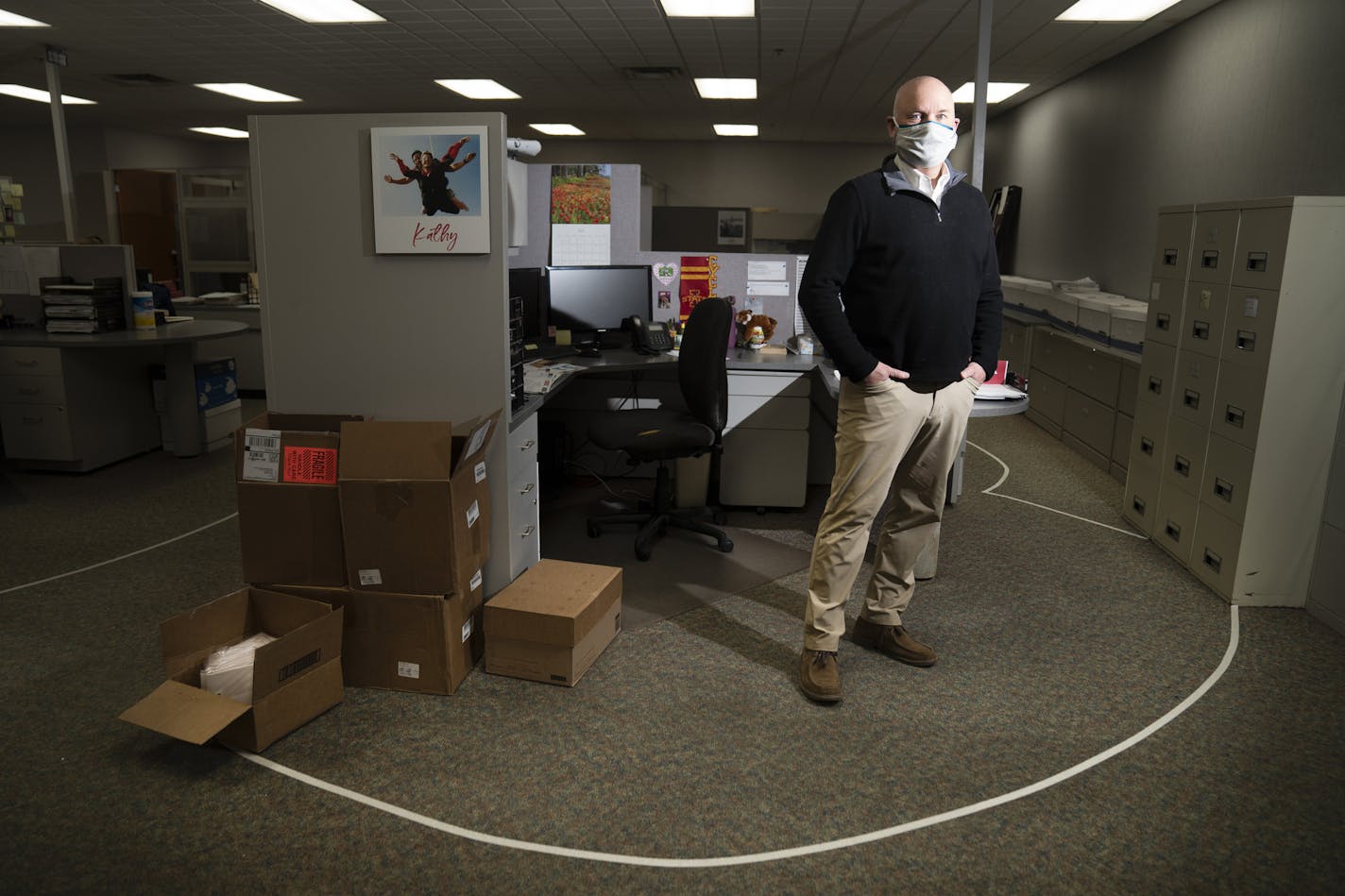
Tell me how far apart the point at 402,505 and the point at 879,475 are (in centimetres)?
117

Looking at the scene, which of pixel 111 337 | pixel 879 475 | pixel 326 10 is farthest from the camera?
pixel 326 10

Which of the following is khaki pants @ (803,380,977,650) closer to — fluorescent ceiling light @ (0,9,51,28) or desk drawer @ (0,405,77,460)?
desk drawer @ (0,405,77,460)

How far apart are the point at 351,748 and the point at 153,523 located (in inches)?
84.7

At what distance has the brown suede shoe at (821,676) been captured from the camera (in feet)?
7.48

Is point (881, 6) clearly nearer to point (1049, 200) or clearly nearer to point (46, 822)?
point (1049, 200)

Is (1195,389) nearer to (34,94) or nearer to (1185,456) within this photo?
(1185,456)

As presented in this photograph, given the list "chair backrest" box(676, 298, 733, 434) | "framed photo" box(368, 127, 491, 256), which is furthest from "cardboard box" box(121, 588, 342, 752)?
"chair backrest" box(676, 298, 733, 434)

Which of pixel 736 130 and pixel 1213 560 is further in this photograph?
pixel 736 130

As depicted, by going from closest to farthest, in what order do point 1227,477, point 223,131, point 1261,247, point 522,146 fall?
point 522,146 < point 1261,247 < point 1227,477 < point 223,131

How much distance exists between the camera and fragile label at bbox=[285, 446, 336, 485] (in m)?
2.23

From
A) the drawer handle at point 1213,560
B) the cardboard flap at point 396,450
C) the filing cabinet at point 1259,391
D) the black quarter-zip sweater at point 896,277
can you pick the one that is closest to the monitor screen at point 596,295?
the cardboard flap at point 396,450

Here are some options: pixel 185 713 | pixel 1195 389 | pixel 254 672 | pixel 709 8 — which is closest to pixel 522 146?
pixel 254 672

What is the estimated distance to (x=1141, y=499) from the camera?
3.72 metres

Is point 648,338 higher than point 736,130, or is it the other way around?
point 736,130
